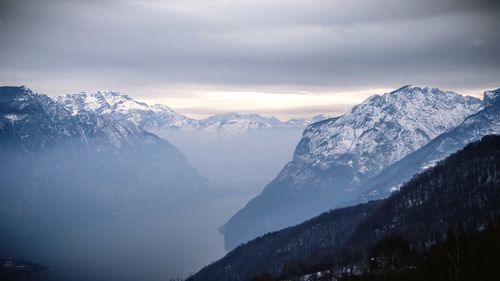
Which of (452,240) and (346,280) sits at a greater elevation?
(452,240)

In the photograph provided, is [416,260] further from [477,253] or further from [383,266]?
[477,253]

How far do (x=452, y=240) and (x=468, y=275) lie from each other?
13.5 metres

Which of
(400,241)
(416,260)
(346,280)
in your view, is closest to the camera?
(416,260)

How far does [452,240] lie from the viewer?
407 ft

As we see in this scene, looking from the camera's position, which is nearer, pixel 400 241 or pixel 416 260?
pixel 416 260

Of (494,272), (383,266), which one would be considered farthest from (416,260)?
(494,272)

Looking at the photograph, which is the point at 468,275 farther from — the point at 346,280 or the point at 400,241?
the point at 400,241

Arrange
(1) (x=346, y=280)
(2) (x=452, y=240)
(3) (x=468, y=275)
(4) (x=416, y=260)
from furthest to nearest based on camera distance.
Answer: (1) (x=346, y=280), (4) (x=416, y=260), (2) (x=452, y=240), (3) (x=468, y=275)

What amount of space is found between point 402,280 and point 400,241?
57751mm

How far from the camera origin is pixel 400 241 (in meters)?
187

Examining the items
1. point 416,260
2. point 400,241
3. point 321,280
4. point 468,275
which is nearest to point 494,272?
point 468,275

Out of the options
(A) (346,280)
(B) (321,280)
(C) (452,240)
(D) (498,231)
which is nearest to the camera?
(C) (452,240)

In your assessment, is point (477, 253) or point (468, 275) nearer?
point (468, 275)

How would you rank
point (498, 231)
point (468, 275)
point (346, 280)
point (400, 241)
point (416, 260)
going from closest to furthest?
1. point (468, 275)
2. point (498, 231)
3. point (416, 260)
4. point (346, 280)
5. point (400, 241)
